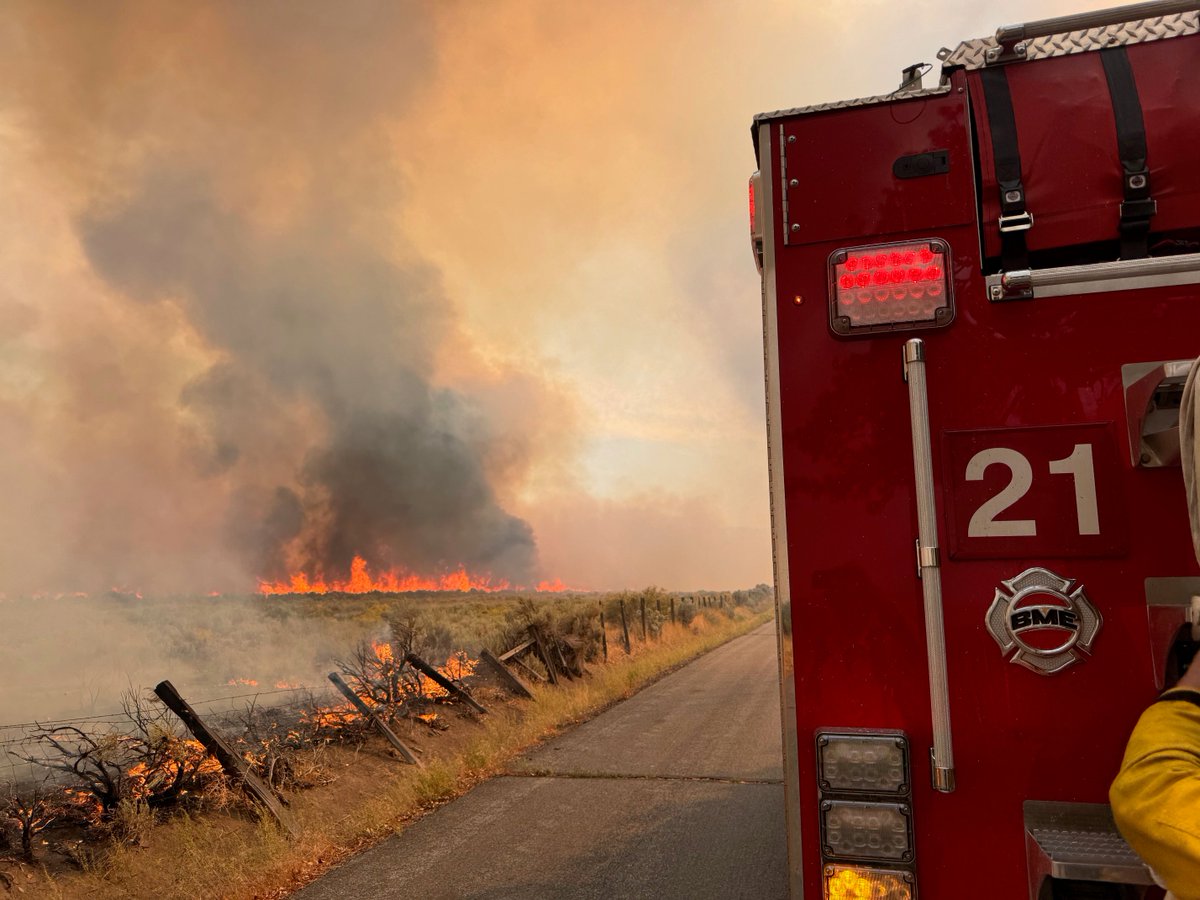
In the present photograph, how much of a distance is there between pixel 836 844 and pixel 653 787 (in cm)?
518

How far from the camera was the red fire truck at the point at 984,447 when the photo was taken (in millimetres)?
1855

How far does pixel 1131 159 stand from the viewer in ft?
6.87

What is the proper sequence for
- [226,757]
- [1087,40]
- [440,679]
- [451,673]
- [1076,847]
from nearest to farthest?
[1076,847]
[1087,40]
[226,757]
[440,679]
[451,673]

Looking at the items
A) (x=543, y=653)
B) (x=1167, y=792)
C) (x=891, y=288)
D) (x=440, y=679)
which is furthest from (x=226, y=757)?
(x=543, y=653)

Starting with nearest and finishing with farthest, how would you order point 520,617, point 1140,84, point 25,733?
point 1140,84 < point 25,733 < point 520,617

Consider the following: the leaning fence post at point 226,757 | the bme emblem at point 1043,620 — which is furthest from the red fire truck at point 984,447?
the leaning fence post at point 226,757

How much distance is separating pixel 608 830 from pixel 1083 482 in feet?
15.6

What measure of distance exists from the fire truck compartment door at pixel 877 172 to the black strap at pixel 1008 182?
0.08 meters

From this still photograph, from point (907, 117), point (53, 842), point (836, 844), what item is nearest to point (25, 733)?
point (53, 842)

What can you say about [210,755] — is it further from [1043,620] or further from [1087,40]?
[1087,40]

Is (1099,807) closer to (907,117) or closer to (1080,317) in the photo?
(1080,317)

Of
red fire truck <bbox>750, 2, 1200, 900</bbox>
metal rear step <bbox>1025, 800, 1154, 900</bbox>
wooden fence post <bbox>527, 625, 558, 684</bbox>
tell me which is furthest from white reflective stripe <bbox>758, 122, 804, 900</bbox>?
wooden fence post <bbox>527, 625, 558, 684</bbox>

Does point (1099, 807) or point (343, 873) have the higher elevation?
point (1099, 807)

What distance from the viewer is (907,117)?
7.41 ft
